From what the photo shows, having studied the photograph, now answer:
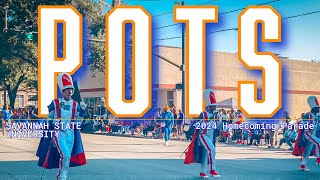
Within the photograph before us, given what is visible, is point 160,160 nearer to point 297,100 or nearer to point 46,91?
point 46,91

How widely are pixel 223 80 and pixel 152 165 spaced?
2616 centimetres

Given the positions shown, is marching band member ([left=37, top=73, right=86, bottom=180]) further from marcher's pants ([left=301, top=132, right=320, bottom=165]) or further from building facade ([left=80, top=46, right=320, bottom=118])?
building facade ([left=80, top=46, right=320, bottom=118])

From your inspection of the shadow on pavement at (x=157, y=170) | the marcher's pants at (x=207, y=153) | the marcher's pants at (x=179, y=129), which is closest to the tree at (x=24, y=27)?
the marcher's pants at (x=179, y=129)

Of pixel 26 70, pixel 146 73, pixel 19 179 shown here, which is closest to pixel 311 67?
pixel 26 70

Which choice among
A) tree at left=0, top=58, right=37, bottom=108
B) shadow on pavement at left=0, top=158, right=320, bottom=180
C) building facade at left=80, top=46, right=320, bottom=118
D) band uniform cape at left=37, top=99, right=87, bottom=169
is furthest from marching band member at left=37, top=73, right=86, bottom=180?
tree at left=0, top=58, right=37, bottom=108

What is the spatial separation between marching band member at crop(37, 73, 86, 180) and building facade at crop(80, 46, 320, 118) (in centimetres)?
2226

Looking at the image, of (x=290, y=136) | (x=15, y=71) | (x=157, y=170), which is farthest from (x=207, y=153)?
(x=15, y=71)

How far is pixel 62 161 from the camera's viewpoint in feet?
27.7

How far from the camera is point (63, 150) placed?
8.45 meters

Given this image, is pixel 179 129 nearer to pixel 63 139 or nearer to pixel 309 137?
pixel 309 137

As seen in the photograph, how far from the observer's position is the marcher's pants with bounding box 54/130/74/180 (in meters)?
8.40

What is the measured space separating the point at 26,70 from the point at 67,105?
3624 centimetres

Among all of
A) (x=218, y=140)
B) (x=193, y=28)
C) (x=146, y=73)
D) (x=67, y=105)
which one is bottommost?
(x=218, y=140)

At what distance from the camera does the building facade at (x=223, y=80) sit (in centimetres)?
3472
